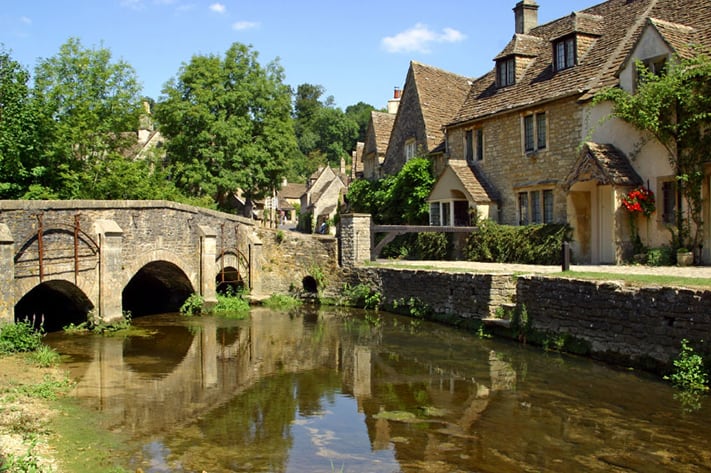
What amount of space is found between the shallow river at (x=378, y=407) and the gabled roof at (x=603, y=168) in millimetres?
7285

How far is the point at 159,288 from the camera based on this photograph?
2445cm

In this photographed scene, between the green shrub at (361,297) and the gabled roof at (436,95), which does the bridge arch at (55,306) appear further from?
the gabled roof at (436,95)

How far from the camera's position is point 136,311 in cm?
2266

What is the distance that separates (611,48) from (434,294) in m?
11.0

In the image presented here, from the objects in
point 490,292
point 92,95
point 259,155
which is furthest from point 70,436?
point 259,155

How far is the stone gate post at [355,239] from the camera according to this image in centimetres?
2441

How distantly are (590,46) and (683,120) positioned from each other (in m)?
7.04

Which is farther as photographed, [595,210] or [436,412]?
[595,210]

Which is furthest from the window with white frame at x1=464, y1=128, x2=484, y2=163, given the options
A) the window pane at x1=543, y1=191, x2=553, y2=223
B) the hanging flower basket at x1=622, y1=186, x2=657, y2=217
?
the hanging flower basket at x1=622, y1=186, x2=657, y2=217

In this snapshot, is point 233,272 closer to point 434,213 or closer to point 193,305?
point 193,305

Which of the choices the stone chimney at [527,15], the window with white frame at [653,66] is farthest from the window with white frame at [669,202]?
the stone chimney at [527,15]

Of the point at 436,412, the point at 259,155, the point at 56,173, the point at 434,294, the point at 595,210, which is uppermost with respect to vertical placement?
the point at 259,155

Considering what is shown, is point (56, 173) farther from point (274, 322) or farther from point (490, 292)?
point (490, 292)

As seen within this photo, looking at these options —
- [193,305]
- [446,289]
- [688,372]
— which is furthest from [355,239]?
[688,372]
